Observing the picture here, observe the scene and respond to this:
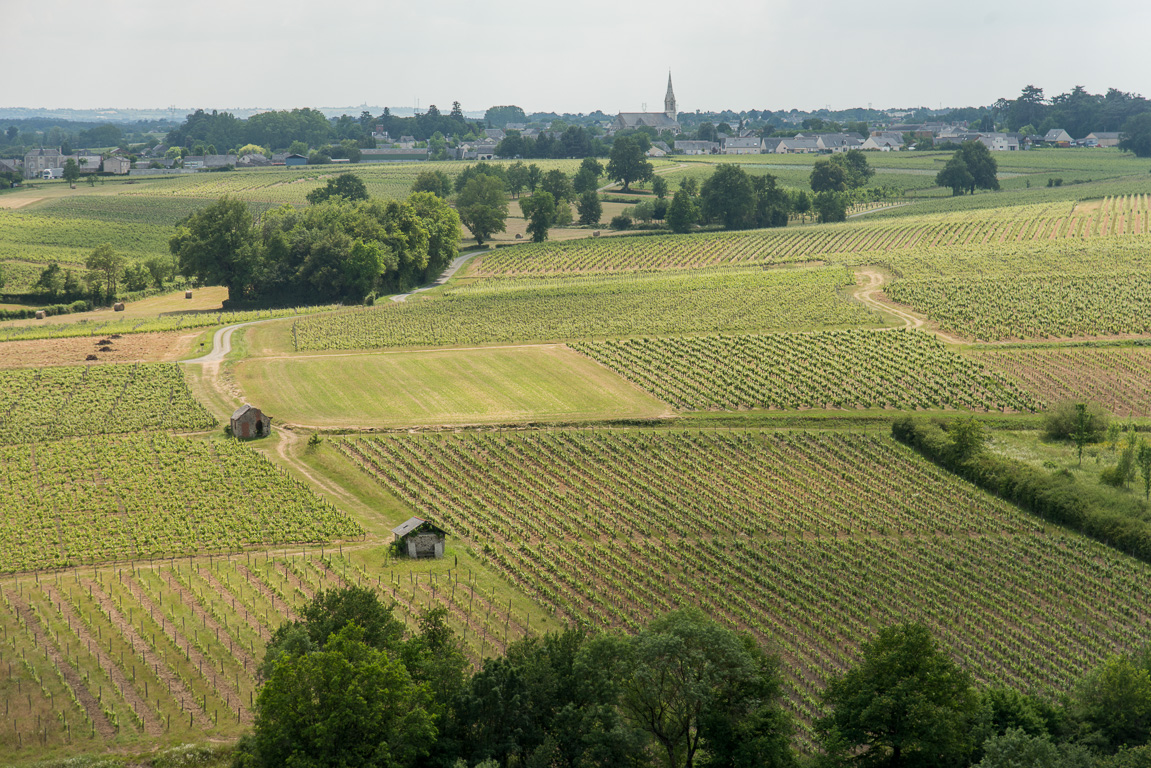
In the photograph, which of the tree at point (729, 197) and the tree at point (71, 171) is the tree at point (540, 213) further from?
the tree at point (71, 171)

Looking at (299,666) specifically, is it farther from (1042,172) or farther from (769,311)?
(1042,172)

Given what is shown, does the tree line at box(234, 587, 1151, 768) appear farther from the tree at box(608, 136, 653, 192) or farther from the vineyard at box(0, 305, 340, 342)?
the tree at box(608, 136, 653, 192)

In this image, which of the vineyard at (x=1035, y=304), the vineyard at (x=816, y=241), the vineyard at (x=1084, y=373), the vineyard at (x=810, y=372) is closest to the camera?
the vineyard at (x=810, y=372)

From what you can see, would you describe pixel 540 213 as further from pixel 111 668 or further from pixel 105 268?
pixel 111 668

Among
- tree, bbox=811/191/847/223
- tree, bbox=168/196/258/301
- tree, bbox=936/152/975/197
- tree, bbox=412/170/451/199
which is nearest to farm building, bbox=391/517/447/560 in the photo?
tree, bbox=168/196/258/301

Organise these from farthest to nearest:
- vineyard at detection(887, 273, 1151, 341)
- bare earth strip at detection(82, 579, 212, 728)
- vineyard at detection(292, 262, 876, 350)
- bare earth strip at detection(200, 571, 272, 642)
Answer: vineyard at detection(292, 262, 876, 350) → vineyard at detection(887, 273, 1151, 341) → bare earth strip at detection(200, 571, 272, 642) → bare earth strip at detection(82, 579, 212, 728)

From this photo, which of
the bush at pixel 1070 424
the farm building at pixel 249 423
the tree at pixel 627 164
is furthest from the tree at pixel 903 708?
the tree at pixel 627 164
